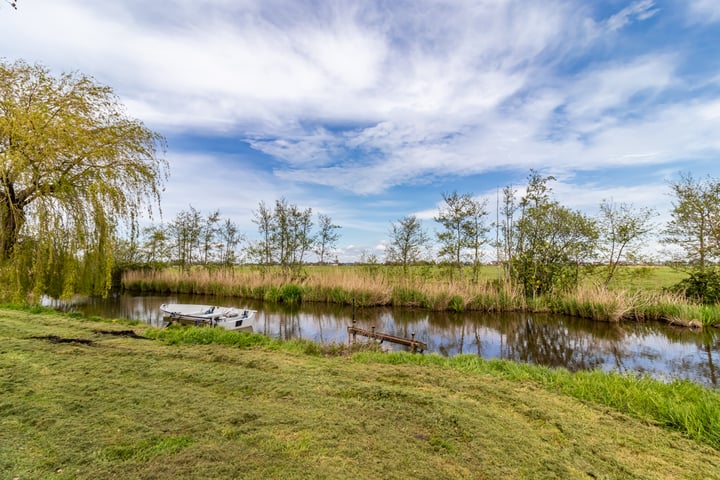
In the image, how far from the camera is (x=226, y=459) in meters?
1.91

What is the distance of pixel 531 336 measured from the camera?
9.32 meters

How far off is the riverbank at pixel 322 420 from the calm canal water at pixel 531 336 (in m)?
3.10

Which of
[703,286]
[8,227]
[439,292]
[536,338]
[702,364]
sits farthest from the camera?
[439,292]

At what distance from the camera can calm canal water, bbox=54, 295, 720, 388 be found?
6.80 m

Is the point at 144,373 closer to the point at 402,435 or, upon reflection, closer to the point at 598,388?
the point at 402,435

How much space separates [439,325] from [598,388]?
6.97 metres

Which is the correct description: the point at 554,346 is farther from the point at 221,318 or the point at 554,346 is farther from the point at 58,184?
the point at 58,184

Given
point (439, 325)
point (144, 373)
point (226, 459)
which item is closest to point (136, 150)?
point (144, 373)

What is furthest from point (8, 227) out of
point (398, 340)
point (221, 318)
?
point (398, 340)

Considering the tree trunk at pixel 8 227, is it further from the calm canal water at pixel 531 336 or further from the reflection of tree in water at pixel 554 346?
the reflection of tree in water at pixel 554 346

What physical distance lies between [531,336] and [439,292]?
14.8 feet

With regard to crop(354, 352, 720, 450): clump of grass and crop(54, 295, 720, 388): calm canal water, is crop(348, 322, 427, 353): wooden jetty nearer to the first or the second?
crop(54, 295, 720, 388): calm canal water

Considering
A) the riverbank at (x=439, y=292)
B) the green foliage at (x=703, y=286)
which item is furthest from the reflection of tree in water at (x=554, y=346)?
the green foliage at (x=703, y=286)

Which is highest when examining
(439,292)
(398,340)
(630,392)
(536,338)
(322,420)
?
(322,420)
